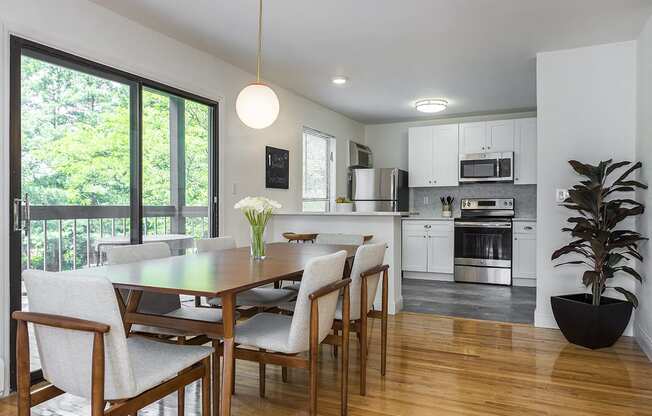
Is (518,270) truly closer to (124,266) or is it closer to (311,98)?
(311,98)

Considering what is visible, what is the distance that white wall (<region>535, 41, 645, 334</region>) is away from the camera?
12.4 ft

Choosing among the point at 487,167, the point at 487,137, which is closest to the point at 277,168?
the point at 487,167

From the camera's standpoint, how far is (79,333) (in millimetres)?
1419

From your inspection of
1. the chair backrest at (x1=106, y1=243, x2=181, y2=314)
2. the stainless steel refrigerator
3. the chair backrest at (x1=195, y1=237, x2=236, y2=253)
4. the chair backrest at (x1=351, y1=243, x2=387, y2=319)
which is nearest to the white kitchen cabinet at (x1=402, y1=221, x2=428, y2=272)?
the stainless steel refrigerator

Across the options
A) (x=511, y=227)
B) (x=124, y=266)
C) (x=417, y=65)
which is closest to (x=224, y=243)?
(x=124, y=266)

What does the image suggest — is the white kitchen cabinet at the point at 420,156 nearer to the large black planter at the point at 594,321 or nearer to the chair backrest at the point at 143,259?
the large black planter at the point at 594,321

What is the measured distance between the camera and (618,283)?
378 centimetres

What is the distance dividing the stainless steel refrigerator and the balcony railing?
3714 millimetres

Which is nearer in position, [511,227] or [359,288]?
[359,288]

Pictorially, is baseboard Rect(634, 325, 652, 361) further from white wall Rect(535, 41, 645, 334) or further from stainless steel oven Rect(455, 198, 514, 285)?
stainless steel oven Rect(455, 198, 514, 285)

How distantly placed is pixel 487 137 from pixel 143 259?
5291mm

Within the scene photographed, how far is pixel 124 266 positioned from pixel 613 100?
13.0ft

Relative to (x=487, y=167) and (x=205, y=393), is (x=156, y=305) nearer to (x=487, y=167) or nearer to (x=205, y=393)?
(x=205, y=393)

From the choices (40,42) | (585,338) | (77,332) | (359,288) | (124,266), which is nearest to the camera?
(77,332)
